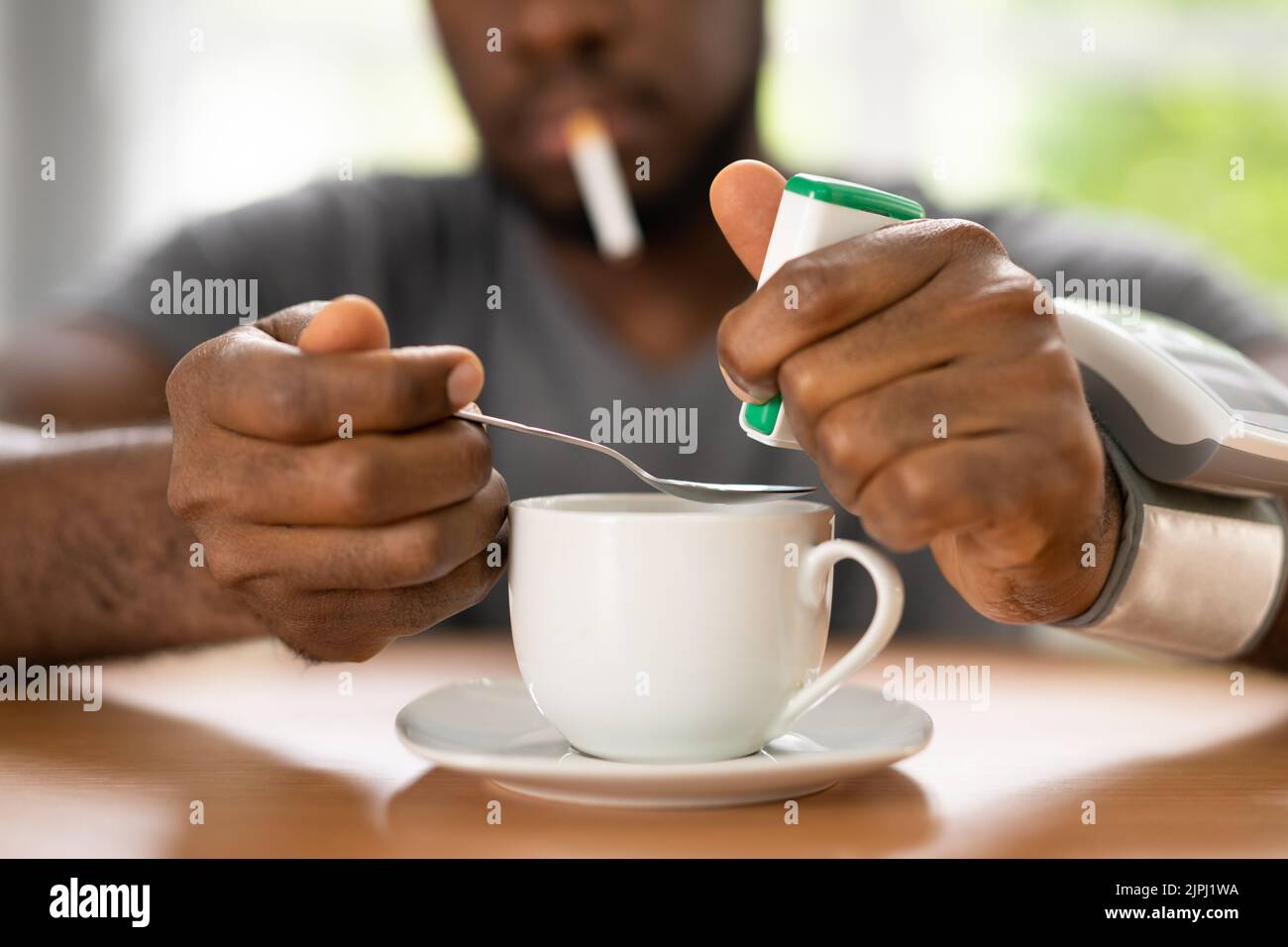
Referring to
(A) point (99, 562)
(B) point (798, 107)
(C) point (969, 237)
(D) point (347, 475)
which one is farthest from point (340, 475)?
(B) point (798, 107)

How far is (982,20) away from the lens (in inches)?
97.0

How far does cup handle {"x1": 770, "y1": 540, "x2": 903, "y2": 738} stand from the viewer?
485 mm

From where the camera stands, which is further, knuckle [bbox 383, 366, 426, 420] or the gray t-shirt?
the gray t-shirt

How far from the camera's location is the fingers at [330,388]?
52 cm

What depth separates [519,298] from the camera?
1.45 m

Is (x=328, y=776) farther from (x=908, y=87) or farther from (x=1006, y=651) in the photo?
(x=908, y=87)

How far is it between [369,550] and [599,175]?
76 cm

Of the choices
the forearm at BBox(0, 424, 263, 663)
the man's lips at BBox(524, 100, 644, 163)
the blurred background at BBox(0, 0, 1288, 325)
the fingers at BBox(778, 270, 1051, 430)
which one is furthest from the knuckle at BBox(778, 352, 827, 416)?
the blurred background at BBox(0, 0, 1288, 325)

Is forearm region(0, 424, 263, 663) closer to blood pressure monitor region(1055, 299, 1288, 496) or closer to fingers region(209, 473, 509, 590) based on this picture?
fingers region(209, 473, 509, 590)

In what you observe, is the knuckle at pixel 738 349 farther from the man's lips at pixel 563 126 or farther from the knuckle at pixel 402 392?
the man's lips at pixel 563 126

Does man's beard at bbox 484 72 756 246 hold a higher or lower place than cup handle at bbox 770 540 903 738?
higher

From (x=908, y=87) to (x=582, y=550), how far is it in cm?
220

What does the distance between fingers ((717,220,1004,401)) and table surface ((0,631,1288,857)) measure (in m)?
0.19

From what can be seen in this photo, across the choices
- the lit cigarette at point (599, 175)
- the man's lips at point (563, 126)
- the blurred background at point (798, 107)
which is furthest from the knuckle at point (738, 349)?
the blurred background at point (798, 107)
